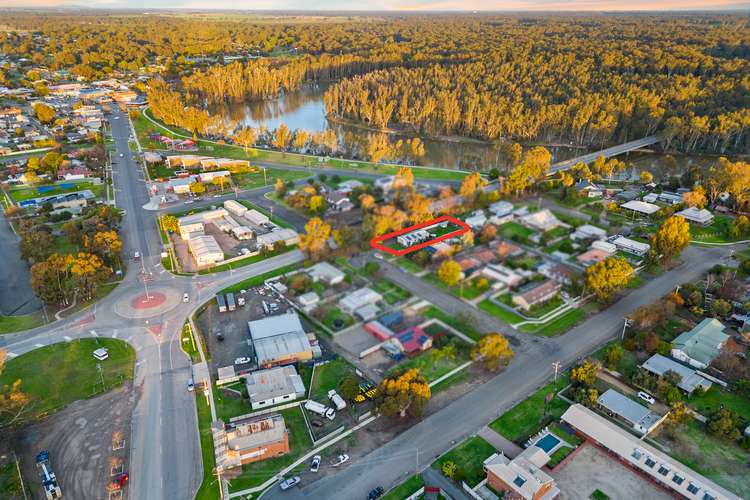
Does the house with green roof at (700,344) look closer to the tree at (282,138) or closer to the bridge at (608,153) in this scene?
the bridge at (608,153)

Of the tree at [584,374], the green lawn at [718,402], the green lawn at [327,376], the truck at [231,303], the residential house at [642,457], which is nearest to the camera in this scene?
the residential house at [642,457]

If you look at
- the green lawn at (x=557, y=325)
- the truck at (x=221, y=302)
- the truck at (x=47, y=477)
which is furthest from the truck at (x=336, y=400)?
the green lawn at (x=557, y=325)

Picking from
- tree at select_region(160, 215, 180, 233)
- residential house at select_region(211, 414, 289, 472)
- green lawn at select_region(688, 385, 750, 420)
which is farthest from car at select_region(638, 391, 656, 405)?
tree at select_region(160, 215, 180, 233)

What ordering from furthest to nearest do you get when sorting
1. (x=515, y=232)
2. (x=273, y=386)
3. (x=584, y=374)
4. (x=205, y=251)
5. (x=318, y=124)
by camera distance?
1. (x=318, y=124)
2. (x=515, y=232)
3. (x=205, y=251)
4. (x=273, y=386)
5. (x=584, y=374)

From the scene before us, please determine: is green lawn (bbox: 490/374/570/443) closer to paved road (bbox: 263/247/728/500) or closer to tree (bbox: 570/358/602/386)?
paved road (bbox: 263/247/728/500)

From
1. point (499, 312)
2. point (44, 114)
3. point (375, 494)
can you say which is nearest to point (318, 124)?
point (44, 114)

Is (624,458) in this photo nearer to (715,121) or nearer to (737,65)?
(715,121)

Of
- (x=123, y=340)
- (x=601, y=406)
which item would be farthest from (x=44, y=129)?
(x=601, y=406)

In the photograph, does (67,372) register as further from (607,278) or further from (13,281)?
(607,278)
